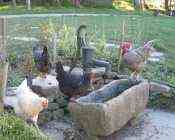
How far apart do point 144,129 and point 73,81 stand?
1097 mm

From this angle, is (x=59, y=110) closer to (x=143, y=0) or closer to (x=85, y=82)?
(x=85, y=82)

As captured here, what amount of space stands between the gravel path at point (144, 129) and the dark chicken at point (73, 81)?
0.45 m

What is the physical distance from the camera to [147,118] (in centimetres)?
730

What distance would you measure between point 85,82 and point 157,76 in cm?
325

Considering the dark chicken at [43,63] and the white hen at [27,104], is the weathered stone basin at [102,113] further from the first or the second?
the dark chicken at [43,63]

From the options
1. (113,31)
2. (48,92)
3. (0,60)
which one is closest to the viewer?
(0,60)

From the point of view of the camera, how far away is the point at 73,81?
6.72 metres

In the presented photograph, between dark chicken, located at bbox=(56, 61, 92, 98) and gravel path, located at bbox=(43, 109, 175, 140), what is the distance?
45 centimetres

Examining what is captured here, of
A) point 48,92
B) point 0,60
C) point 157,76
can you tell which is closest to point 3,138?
point 0,60

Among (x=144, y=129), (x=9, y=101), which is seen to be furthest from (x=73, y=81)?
(x=144, y=129)

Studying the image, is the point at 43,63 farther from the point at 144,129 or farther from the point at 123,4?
the point at 123,4

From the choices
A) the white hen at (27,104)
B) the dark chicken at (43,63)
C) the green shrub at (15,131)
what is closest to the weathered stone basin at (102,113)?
the white hen at (27,104)

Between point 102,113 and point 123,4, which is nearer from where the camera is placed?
point 102,113

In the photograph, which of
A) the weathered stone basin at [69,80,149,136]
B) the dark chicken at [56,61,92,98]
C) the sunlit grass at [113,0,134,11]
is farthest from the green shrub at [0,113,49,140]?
the sunlit grass at [113,0,134,11]
